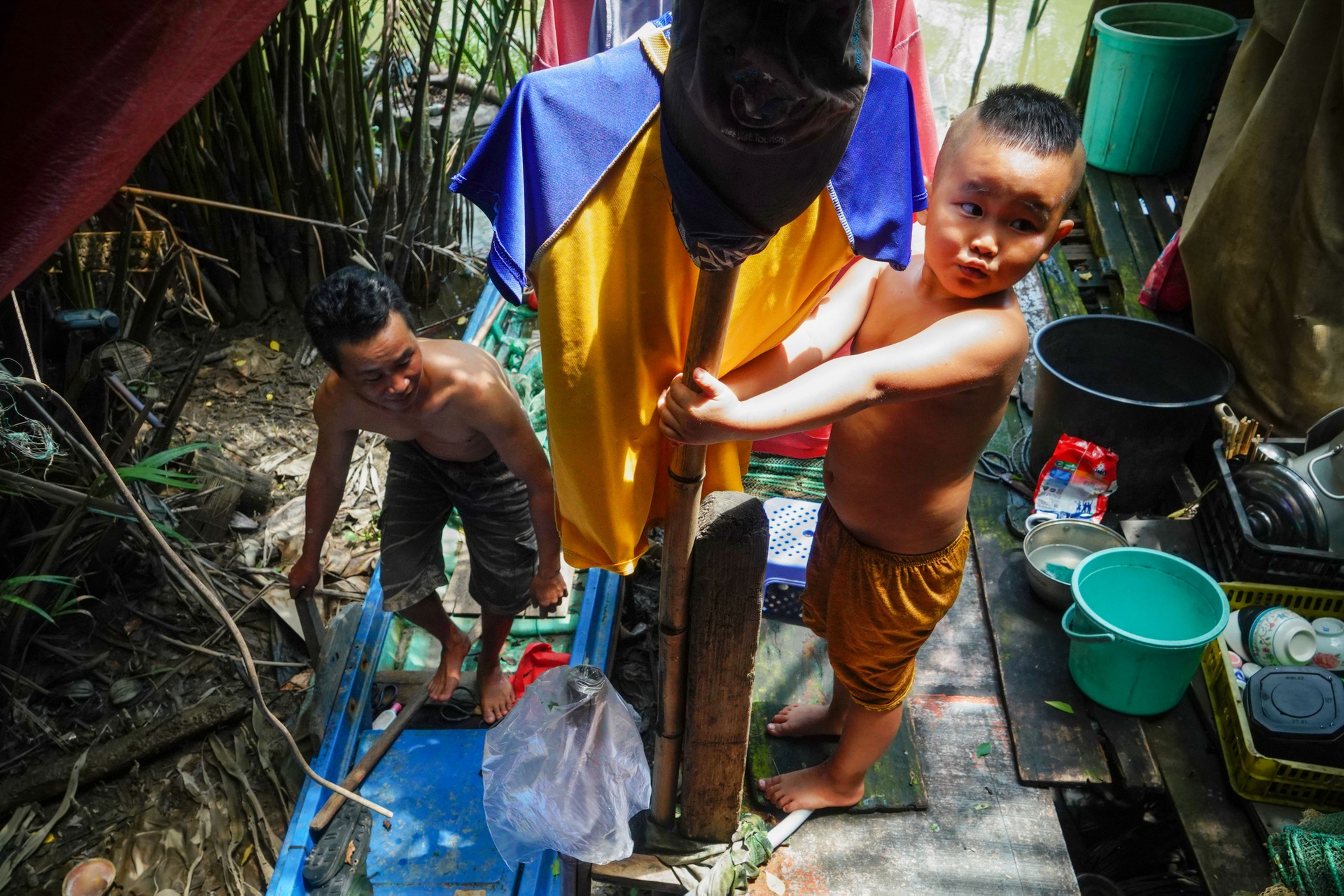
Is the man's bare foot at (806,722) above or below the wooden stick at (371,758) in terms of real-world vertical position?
above

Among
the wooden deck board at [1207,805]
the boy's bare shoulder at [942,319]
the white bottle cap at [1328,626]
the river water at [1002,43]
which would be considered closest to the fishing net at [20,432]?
the boy's bare shoulder at [942,319]

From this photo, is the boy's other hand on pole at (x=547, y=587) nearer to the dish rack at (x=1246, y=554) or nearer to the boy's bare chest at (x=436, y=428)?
the boy's bare chest at (x=436, y=428)

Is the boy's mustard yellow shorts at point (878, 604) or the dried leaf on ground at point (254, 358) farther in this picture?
the dried leaf on ground at point (254, 358)

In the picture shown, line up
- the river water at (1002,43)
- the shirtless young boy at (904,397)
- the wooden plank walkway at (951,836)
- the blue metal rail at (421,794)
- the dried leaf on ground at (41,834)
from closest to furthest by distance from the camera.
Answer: the shirtless young boy at (904,397) < the wooden plank walkway at (951,836) < the blue metal rail at (421,794) < the dried leaf on ground at (41,834) < the river water at (1002,43)

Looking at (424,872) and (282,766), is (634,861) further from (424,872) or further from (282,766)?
(282,766)

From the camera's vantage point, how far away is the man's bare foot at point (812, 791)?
2.57 metres

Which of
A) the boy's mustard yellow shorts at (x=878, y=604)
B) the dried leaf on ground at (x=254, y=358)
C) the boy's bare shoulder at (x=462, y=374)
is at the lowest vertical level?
the dried leaf on ground at (x=254, y=358)

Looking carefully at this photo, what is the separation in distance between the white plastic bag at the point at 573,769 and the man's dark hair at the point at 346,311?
96 centimetres

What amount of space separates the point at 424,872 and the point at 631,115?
7.25ft

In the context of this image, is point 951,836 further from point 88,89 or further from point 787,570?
point 88,89

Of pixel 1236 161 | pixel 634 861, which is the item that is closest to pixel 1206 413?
pixel 1236 161

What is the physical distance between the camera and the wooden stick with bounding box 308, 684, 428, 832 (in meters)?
2.64

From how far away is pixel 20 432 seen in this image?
2422 mm

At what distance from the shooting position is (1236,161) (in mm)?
3807
